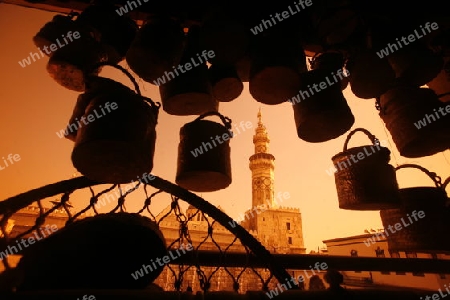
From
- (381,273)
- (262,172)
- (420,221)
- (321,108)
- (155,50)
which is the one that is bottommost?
(381,273)

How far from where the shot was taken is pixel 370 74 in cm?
181

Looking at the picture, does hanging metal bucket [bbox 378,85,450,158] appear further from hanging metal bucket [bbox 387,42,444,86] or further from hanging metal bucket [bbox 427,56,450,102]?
hanging metal bucket [bbox 427,56,450,102]

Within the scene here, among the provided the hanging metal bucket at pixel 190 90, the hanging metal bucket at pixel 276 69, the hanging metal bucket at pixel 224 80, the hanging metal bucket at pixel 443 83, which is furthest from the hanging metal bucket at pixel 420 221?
the hanging metal bucket at pixel 190 90

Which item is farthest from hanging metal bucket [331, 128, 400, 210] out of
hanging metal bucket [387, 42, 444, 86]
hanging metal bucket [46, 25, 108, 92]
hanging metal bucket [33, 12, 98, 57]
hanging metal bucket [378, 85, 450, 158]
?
hanging metal bucket [33, 12, 98, 57]

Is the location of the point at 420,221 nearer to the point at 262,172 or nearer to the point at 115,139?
the point at 115,139

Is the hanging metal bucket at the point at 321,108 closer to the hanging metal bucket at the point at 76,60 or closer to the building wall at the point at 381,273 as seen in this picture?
the hanging metal bucket at the point at 76,60

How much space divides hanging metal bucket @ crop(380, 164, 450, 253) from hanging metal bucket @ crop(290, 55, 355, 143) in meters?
0.80

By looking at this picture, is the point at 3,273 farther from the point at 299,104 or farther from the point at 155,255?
the point at 299,104

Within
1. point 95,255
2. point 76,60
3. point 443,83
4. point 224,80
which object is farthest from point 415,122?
point 76,60

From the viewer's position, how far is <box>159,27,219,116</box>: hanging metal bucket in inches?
69.1

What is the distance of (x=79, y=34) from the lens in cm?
153

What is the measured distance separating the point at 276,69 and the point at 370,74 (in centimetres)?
73

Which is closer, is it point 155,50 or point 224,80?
point 155,50

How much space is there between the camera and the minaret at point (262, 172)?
1271 inches
